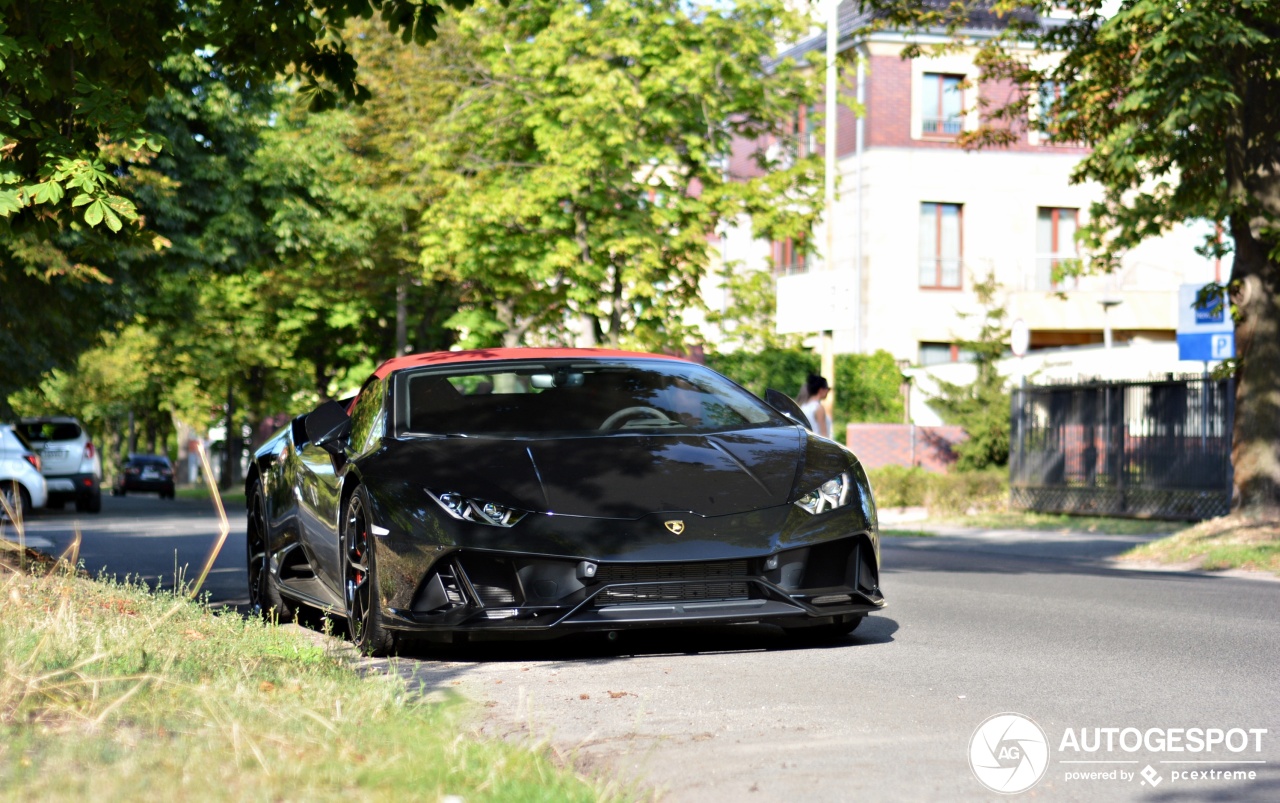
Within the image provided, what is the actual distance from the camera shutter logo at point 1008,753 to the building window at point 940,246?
3857 centimetres

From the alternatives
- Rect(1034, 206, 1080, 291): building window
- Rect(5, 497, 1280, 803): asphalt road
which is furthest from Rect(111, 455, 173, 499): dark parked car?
Rect(5, 497, 1280, 803): asphalt road

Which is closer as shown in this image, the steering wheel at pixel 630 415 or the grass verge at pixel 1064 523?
the steering wheel at pixel 630 415

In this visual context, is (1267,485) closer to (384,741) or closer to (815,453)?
(815,453)

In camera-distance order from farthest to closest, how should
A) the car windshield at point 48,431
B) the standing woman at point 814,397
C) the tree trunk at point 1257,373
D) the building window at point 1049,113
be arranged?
the car windshield at point 48,431 → the building window at point 1049,113 → the tree trunk at point 1257,373 → the standing woman at point 814,397

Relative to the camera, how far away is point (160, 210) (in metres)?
27.9

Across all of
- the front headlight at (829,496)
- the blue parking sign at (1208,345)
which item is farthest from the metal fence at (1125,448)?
the front headlight at (829,496)

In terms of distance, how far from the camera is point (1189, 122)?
14844 millimetres

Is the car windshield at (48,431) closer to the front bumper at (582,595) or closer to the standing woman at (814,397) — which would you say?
the standing woman at (814,397)

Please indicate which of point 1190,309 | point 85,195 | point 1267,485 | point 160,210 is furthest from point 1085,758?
point 160,210

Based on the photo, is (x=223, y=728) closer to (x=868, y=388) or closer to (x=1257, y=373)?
(x=1257, y=373)

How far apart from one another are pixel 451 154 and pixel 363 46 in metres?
9.39

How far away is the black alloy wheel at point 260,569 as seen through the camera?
961 cm

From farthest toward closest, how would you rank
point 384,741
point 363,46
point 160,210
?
1. point 363,46
2. point 160,210
3. point 384,741

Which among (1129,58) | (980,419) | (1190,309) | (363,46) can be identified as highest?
(363,46)
